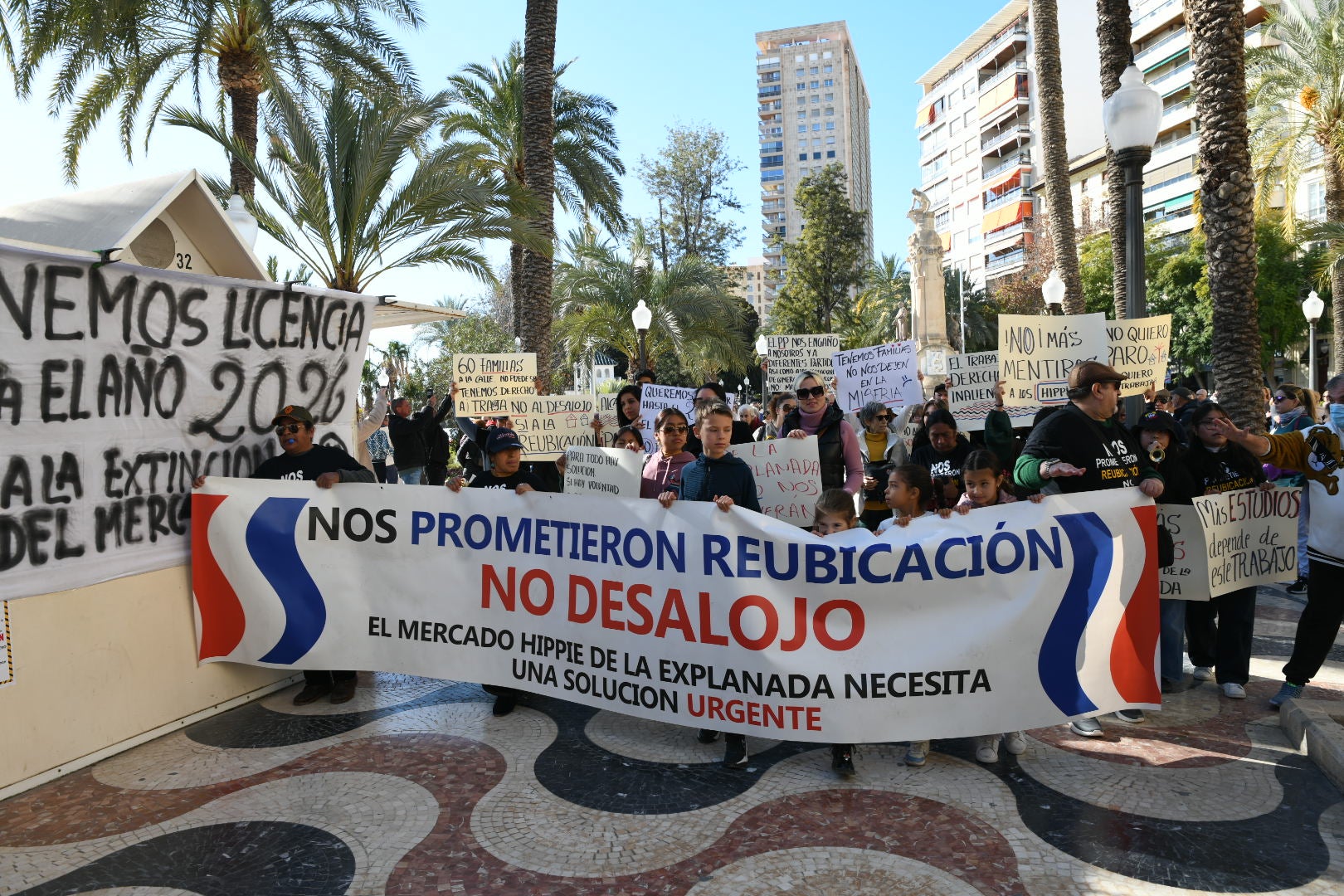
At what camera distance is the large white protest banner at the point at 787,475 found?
19.4ft

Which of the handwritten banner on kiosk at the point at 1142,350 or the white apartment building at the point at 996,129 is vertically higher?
the white apartment building at the point at 996,129

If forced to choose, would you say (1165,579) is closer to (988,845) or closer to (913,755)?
(913,755)

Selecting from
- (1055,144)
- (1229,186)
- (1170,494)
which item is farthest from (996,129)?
(1170,494)

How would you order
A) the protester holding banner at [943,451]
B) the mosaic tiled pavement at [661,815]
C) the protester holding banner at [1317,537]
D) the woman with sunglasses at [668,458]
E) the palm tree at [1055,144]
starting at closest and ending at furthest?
the mosaic tiled pavement at [661,815], the protester holding banner at [1317,537], the woman with sunglasses at [668,458], the protester holding banner at [943,451], the palm tree at [1055,144]

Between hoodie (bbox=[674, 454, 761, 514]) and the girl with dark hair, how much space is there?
254 centimetres

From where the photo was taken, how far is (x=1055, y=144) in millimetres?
17062

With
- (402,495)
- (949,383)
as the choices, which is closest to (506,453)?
(402,495)

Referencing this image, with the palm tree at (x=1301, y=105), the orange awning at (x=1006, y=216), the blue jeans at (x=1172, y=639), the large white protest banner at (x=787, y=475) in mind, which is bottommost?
the blue jeans at (x=1172, y=639)

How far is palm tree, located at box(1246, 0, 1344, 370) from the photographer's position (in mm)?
20734

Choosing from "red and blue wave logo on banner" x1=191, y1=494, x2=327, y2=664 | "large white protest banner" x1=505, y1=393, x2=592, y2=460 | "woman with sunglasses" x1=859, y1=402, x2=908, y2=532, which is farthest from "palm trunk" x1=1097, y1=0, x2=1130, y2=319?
"red and blue wave logo on banner" x1=191, y1=494, x2=327, y2=664

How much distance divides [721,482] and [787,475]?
179 centimetres

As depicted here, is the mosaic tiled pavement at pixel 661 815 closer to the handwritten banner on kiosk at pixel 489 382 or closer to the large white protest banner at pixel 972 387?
the handwritten banner on kiosk at pixel 489 382

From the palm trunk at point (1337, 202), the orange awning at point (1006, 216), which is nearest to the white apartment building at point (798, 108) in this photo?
the orange awning at point (1006, 216)

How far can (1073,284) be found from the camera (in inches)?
633
